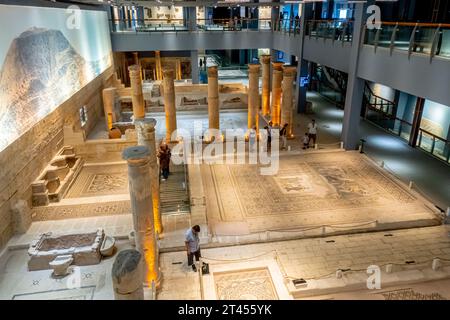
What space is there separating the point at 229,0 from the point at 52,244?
39.4 ft

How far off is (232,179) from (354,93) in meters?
5.24

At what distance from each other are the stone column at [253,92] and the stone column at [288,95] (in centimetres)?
103

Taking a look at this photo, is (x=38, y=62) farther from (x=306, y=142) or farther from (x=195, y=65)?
(x=195, y=65)

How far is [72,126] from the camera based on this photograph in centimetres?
1249

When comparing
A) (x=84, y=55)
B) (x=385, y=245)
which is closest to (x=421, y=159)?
(x=385, y=245)

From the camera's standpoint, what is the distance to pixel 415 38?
30.5 ft

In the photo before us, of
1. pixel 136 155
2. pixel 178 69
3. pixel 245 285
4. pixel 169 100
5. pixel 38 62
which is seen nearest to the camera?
pixel 136 155

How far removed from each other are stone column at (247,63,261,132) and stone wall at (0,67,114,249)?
6357mm

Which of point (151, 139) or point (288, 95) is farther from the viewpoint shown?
point (288, 95)

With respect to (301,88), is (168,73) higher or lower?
higher

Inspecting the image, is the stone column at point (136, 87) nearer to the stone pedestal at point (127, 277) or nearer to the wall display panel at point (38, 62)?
the wall display panel at point (38, 62)

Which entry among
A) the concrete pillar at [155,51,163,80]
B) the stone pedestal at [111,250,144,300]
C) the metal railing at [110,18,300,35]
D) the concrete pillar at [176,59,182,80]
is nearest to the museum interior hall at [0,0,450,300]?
the stone pedestal at [111,250,144,300]

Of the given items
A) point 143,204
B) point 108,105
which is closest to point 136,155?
point 143,204

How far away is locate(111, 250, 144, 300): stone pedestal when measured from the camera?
14.4 ft
